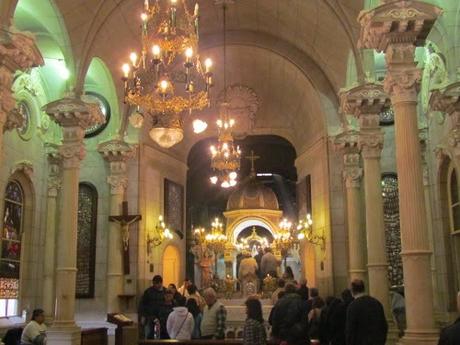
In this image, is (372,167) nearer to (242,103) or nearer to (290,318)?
(290,318)

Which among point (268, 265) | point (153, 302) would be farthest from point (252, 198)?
point (153, 302)

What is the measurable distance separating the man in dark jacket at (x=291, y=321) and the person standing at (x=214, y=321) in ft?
5.25

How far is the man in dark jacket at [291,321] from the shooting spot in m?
7.49

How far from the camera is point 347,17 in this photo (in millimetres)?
12500

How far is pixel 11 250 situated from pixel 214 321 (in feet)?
22.8

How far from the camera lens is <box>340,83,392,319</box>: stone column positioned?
10500 mm

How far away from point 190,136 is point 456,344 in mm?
16011

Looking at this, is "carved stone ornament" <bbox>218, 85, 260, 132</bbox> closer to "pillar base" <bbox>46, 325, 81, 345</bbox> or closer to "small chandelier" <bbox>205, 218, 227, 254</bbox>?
"small chandelier" <bbox>205, 218, 227, 254</bbox>

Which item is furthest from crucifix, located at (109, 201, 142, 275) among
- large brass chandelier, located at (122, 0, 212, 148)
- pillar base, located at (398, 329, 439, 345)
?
pillar base, located at (398, 329, 439, 345)

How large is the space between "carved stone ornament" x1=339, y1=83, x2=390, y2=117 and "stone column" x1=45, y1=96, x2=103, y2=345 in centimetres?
526

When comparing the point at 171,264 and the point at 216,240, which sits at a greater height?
the point at 216,240

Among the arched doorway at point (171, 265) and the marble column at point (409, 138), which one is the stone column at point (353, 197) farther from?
the arched doorway at point (171, 265)

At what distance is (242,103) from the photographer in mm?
Answer: 19578

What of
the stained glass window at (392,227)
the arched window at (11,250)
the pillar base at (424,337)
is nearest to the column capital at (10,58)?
the arched window at (11,250)
